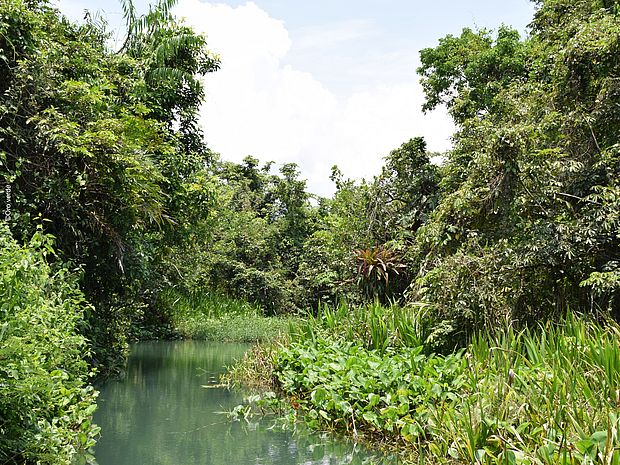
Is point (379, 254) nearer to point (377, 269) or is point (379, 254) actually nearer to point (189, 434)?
point (377, 269)

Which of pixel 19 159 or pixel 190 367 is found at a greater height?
pixel 19 159

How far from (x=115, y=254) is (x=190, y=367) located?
3792 mm

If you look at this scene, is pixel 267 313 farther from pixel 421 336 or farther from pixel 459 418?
pixel 459 418

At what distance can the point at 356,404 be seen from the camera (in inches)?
218

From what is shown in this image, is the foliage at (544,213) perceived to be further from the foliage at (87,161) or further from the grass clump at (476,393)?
the foliage at (87,161)

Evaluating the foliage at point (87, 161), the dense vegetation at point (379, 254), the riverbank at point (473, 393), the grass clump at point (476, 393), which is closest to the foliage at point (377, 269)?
the dense vegetation at point (379, 254)

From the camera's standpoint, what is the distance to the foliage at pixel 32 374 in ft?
11.7

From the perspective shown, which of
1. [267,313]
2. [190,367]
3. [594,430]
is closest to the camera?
[594,430]

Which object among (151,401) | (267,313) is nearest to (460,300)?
(151,401)

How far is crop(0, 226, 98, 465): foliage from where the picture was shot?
358cm

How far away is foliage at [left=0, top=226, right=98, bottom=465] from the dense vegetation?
0.7 inches

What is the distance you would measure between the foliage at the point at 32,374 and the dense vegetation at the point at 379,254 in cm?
2

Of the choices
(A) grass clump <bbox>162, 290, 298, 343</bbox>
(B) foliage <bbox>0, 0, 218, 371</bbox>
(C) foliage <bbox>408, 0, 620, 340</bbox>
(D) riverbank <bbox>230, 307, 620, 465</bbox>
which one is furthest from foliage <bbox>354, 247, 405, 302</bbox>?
(D) riverbank <bbox>230, 307, 620, 465</bbox>

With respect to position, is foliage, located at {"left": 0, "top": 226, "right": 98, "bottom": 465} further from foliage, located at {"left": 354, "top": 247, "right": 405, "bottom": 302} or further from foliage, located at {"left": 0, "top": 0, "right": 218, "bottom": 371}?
foliage, located at {"left": 354, "top": 247, "right": 405, "bottom": 302}
